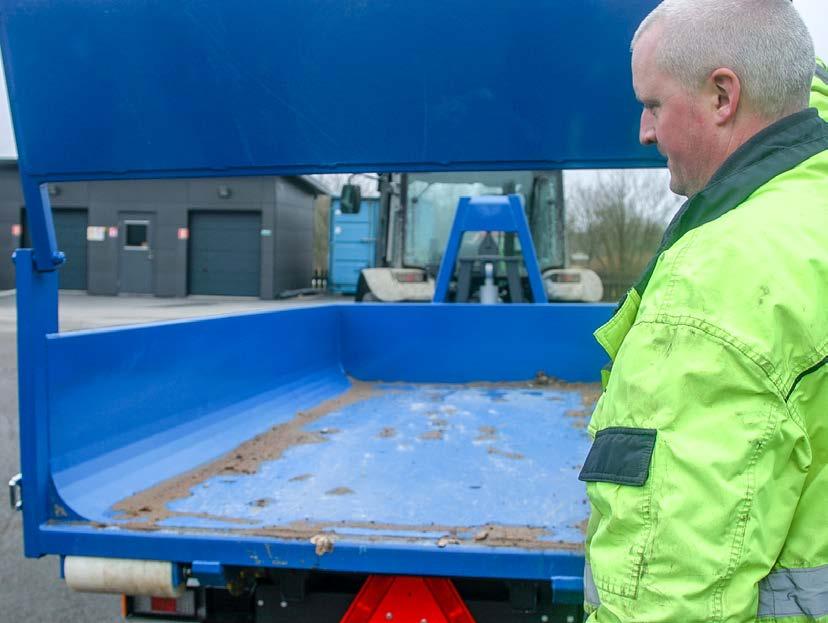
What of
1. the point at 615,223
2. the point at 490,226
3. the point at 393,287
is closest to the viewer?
Answer: the point at 490,226

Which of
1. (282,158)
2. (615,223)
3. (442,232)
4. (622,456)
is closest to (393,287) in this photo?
(442,232)

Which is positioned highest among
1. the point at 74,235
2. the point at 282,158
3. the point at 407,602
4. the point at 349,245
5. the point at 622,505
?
the point at 282,158

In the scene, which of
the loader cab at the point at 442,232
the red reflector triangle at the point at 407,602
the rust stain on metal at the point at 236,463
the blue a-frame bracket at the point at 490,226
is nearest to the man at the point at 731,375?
the red reflector triangle at the point at 407,602

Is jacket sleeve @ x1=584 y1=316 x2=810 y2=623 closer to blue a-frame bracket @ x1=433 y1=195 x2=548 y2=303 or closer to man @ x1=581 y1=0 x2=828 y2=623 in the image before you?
man @ x1=581 y1=0 x2=828 y2=623

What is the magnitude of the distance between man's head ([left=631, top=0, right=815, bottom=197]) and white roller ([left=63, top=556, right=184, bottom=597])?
1554 millimetres

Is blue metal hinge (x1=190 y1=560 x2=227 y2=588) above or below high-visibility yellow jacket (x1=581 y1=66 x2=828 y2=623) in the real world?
below

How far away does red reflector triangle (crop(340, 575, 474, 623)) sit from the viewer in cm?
194

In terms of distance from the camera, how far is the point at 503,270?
23.3 ft

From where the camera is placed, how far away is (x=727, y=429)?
87cm

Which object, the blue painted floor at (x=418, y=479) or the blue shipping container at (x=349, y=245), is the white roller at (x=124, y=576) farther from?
the blue shipping container at (x=349, y=245)

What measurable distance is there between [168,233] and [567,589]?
83.6 ft

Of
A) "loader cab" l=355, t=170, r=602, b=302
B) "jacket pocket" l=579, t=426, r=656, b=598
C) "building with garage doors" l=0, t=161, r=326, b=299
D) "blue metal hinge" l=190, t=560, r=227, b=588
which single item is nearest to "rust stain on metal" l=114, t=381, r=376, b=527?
"blue metal hinge" l=190, t=560, r=227, b=588

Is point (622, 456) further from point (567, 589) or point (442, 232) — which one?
point (442, 232)

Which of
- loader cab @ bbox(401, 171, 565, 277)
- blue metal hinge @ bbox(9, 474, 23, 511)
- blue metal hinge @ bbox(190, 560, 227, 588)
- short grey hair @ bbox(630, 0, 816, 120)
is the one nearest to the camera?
short grey hair @ bbox(630, 0, 816, 120)
